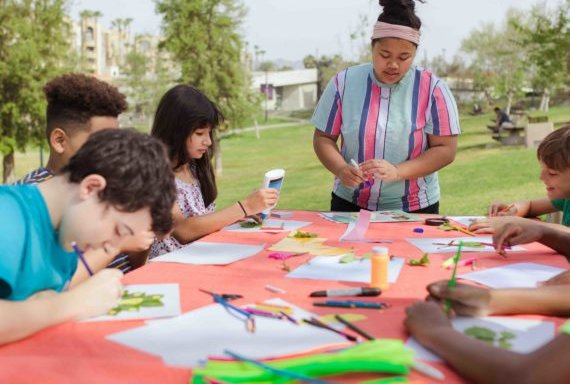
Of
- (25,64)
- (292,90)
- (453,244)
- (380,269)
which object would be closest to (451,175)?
(25,64)

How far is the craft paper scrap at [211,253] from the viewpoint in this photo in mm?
2029

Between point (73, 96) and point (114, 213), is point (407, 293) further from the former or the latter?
point (73, 96)

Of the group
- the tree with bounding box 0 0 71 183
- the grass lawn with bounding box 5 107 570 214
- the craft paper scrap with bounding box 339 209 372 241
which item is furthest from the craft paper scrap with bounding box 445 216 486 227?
the tree with bounding box 0 0 71 183

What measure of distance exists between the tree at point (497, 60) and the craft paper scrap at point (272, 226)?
98.4ft

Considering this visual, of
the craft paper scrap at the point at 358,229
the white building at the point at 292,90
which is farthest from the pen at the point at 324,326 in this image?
the white building at the point at 292,90

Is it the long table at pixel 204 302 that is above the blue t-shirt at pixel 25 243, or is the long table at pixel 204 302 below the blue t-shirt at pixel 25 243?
below

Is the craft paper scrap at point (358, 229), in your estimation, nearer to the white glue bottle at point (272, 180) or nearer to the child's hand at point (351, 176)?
the child's hand at point (351, 176)

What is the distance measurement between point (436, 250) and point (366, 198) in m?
0.97

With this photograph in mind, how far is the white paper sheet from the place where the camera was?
180 centimetres

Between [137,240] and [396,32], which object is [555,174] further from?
[137,240]

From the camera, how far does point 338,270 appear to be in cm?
189

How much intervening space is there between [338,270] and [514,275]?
486 millimetres

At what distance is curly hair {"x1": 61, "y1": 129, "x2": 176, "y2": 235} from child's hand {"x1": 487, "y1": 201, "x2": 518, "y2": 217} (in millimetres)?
1849

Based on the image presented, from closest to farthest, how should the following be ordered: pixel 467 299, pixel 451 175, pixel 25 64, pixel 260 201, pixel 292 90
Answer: pixel 467 299 < pixel 260 201 < pixel 451 175 < pixel 25 64 < pixel 292 90
